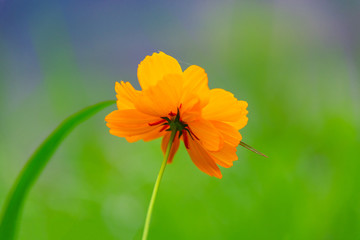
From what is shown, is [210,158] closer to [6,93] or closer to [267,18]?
[6,93]

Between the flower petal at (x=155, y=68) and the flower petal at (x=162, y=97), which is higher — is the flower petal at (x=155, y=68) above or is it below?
above

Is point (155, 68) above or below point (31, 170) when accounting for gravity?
above

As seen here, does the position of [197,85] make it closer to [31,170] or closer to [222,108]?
[222,108]

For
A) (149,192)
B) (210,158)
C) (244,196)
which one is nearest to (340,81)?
(244,196)

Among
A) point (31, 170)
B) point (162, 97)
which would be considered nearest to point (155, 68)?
point (162, 97)
